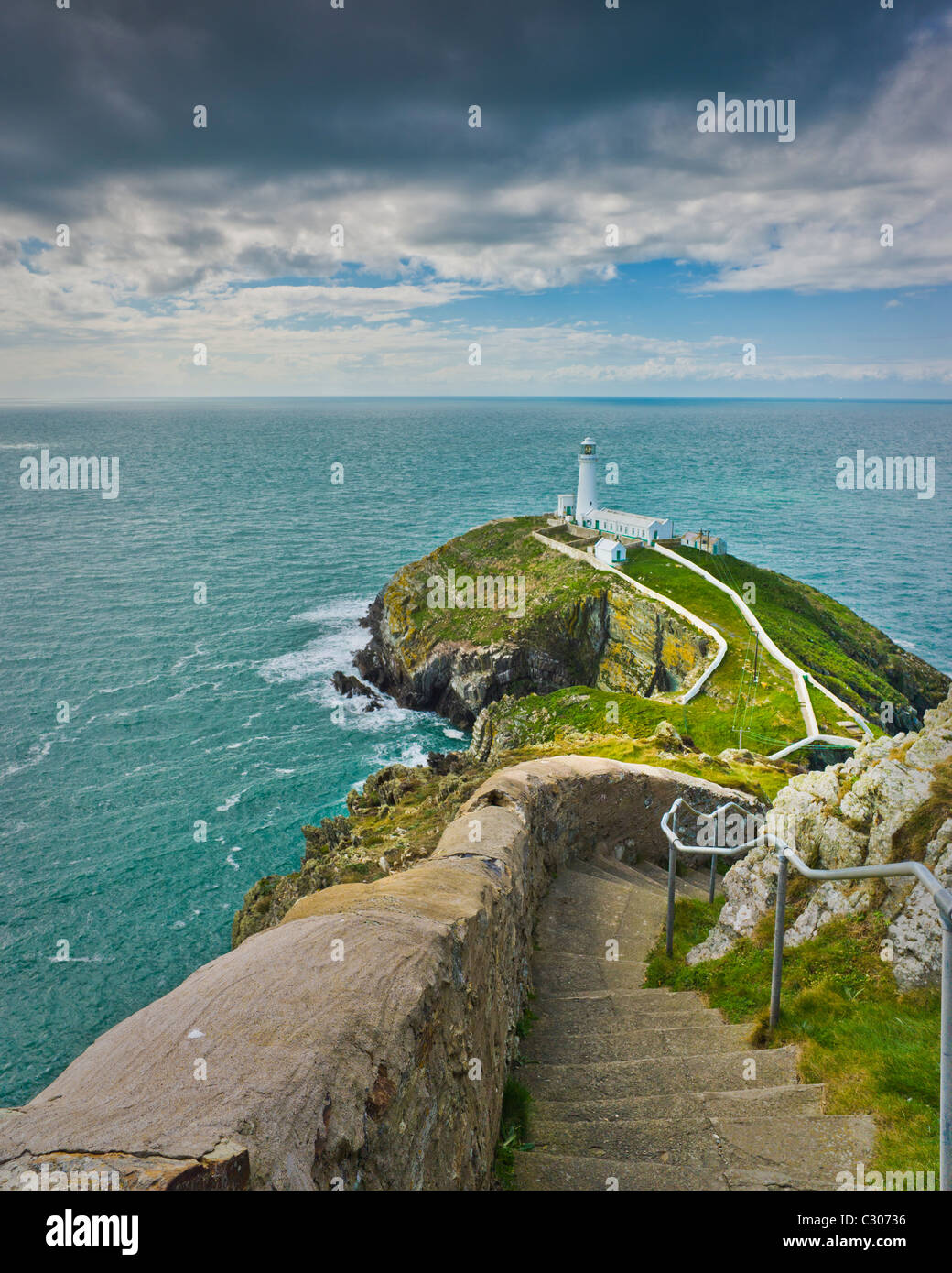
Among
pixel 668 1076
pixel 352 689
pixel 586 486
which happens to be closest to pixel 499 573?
pixel 586 486

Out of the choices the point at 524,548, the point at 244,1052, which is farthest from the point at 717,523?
the point at 244,1052

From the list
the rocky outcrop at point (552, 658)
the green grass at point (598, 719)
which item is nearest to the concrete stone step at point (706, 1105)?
the green grass at point (598, 719)

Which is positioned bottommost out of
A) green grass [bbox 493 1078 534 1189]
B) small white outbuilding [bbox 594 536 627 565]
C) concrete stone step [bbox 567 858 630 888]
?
concrete stone step [bbox 567 858 630 888]

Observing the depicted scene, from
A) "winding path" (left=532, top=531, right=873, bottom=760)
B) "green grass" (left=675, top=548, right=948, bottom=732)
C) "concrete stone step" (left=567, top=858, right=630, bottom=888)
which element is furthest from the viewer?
"green grass" (left=675, top=548, right=948, bottom=732)

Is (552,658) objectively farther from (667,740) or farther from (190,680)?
(190,680)

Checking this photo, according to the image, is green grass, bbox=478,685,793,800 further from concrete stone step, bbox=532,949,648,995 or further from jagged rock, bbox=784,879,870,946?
jagged rock, bbox=784,879,870,946

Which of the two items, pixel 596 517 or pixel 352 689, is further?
pixel 596 517

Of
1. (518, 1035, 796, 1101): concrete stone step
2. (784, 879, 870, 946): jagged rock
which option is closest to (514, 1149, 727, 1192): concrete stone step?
(518, 1035, 796, 1101): concrete stone step
